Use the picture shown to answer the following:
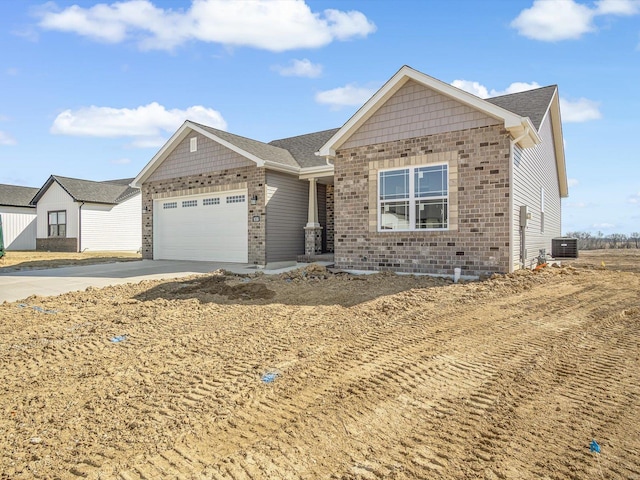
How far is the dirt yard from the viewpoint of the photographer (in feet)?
8.24

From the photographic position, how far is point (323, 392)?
141 inches

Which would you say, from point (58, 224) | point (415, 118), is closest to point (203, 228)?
point (415, 118)

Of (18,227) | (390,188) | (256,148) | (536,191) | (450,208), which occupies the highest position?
(256,148)

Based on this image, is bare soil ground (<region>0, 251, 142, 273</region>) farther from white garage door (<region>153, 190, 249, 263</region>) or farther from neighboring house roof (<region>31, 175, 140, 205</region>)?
neighboring house roof (<region>31, 175, 140, 205</region>)

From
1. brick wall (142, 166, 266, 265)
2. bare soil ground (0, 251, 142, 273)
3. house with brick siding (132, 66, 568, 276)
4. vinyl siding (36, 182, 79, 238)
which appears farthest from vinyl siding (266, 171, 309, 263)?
vinyl siding (36, 182, 79, 238)

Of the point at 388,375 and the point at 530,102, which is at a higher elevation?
the point at 530,102

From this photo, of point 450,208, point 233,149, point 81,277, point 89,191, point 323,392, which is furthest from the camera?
point 89,191

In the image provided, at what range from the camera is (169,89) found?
14078 millimetres

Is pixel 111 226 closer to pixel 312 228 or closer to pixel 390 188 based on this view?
pixel 312 228

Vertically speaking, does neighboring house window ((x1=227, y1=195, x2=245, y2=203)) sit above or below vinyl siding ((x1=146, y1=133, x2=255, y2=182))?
below

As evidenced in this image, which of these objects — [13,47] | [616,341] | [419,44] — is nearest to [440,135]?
[419,44]

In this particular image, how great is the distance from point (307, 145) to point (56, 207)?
19.9 meters

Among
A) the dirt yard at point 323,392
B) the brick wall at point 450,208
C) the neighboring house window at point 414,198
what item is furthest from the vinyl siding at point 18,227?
the neighboring house window at point 414,198

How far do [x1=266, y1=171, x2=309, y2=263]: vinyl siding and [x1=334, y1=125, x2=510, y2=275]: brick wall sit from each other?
3.32 metres
